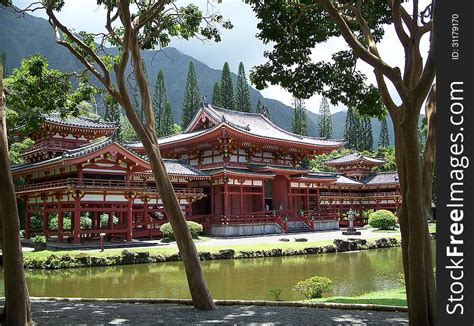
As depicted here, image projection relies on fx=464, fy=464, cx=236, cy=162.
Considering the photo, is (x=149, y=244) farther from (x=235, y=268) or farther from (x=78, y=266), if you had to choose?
(x=235, y=268)

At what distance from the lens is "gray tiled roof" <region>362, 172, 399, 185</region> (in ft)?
151

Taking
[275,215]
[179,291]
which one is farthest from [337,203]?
[179,291]

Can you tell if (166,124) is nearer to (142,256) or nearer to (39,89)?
(142,256)

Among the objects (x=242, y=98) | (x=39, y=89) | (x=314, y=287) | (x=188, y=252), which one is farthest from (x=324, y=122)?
(x=188, y=252)

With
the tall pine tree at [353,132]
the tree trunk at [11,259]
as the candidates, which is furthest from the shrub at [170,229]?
the tall pine tree at [353,132]

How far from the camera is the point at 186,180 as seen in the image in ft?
106

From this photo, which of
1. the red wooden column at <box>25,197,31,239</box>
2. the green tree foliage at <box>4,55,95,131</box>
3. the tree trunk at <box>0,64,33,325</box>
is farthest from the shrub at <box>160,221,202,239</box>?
the tree trunk at <box>0,64,33,325</box>

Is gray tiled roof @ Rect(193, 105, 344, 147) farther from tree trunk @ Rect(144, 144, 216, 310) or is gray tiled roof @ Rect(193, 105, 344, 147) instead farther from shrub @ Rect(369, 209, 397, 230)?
tree trunk @ Rect(144, 144, 216, 310)

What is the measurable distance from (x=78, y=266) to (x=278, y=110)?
135 meters

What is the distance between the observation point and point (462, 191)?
3.61 meters

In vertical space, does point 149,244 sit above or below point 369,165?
below

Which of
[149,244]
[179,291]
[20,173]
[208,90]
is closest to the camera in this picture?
[179,291]

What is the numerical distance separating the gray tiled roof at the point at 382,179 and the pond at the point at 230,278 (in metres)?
26.0

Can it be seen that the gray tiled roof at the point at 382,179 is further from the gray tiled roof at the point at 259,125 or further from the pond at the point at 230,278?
the pond at the point at 230,278
